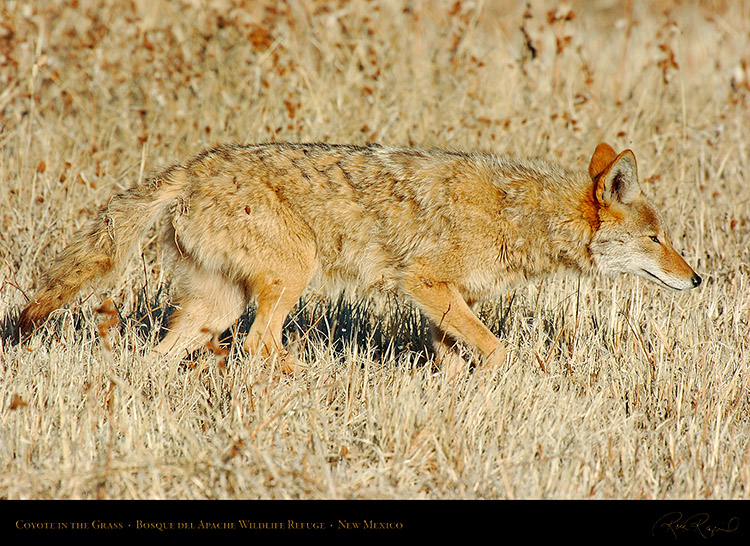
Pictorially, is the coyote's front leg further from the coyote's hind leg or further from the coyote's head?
the coyote's hind leg

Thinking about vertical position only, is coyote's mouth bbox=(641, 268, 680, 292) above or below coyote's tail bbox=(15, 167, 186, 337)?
above

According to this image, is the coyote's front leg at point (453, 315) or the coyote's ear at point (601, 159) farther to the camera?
the coyote's ear at point (601, 159)

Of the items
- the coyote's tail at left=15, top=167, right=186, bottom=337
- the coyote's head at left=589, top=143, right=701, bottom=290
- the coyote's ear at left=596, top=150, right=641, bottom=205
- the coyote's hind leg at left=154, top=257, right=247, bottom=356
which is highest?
the coyote's ear at left=596, top=150, right=641, bottom=205

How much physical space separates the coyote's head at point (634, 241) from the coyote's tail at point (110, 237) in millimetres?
2624

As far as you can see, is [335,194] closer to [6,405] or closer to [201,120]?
[6,405]

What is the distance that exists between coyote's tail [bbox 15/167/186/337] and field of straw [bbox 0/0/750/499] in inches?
13.4

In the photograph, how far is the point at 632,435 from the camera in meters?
4.05

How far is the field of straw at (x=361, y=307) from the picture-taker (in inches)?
143

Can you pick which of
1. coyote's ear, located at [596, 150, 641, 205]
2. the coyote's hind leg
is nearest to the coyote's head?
coyote's ear, located at [596, 150, 641, 205]

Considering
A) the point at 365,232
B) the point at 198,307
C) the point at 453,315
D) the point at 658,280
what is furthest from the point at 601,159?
the point at 198,307

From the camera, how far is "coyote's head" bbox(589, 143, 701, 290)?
4.95 metres

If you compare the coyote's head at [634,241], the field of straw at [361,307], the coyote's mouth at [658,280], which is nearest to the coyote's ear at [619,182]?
the coyote's head at [634,241]

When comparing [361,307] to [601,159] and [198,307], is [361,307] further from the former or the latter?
[601,159]

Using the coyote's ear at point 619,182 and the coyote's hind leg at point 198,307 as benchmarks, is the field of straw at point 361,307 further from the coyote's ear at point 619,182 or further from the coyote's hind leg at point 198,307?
the coyote's ear at point 619,182
